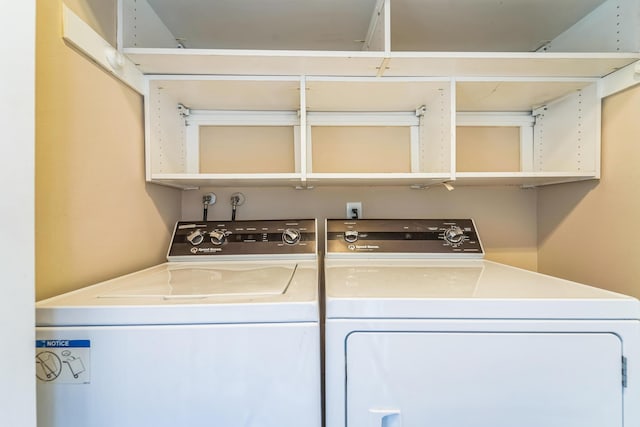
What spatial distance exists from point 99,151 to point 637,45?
1.97 m

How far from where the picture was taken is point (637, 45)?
1.20m

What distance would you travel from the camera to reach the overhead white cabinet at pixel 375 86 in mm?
1233

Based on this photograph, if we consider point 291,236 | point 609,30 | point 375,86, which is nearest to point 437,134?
point 375,86

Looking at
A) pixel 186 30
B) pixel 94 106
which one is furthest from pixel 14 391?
pixel 186 30

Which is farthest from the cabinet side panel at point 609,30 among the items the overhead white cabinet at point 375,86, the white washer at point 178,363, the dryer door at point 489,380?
the white washer at point 178,363

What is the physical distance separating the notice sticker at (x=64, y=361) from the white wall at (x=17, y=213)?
0.07 metres

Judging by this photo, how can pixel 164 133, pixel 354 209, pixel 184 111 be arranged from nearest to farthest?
pixel 164 133
pixel 184 111
pixel 354 209

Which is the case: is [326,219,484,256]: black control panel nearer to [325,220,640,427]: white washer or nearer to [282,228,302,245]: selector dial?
[282,228,302,245]: selector dial

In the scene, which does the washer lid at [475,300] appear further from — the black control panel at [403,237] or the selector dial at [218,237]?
the selector dial at [218,237]

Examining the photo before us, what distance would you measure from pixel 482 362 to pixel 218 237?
117cm

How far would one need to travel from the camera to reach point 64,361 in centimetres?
71

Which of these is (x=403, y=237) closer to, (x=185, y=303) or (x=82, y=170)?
(x=185, y=303)

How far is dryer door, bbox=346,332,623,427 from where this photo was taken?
0.78 m

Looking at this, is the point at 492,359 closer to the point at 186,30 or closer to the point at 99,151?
the point at 99,151
